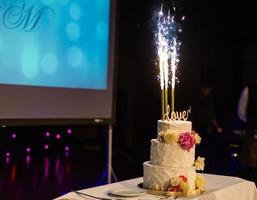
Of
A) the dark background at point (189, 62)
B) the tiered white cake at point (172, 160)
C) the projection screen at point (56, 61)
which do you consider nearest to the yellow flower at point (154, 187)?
the tiered white cake at point (172, 160)

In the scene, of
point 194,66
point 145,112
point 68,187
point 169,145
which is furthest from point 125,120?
point 169,145

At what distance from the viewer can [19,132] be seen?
8.45 metres

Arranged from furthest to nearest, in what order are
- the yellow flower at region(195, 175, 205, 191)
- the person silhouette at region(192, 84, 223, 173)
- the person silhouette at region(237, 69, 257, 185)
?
the person silhouette at region(192, 84, 223, 173) → the person silhouette at region(237, 69, 257, 185) → the yellow flower at region(195, 175, 205, 191)

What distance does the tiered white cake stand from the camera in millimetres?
2447

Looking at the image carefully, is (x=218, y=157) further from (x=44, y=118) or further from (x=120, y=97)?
(x=44, y=118)

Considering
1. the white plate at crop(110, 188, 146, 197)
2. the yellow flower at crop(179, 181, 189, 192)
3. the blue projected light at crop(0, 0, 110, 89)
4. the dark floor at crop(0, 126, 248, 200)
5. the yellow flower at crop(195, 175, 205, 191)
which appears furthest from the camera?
the dark floor at crop(0, 126, 248, 200)

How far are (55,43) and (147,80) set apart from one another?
5303 mm

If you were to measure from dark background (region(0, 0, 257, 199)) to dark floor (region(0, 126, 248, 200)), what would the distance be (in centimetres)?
2

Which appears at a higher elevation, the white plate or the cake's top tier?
the cake's top tier

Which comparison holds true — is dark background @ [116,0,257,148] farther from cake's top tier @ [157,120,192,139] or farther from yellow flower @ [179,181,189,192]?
yellow flower @ [179,181,189,192]

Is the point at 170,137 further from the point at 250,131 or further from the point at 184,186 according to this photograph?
the point at 250,131

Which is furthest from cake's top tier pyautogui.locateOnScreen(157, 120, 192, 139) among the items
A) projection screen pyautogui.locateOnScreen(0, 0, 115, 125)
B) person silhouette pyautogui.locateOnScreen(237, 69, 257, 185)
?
person silhouette pyautogui.locateOnScreen(237, 69, 257, 185)

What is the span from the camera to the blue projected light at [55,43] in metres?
3.60

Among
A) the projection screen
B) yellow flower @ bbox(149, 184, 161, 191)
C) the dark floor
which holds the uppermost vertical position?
the projection screen
